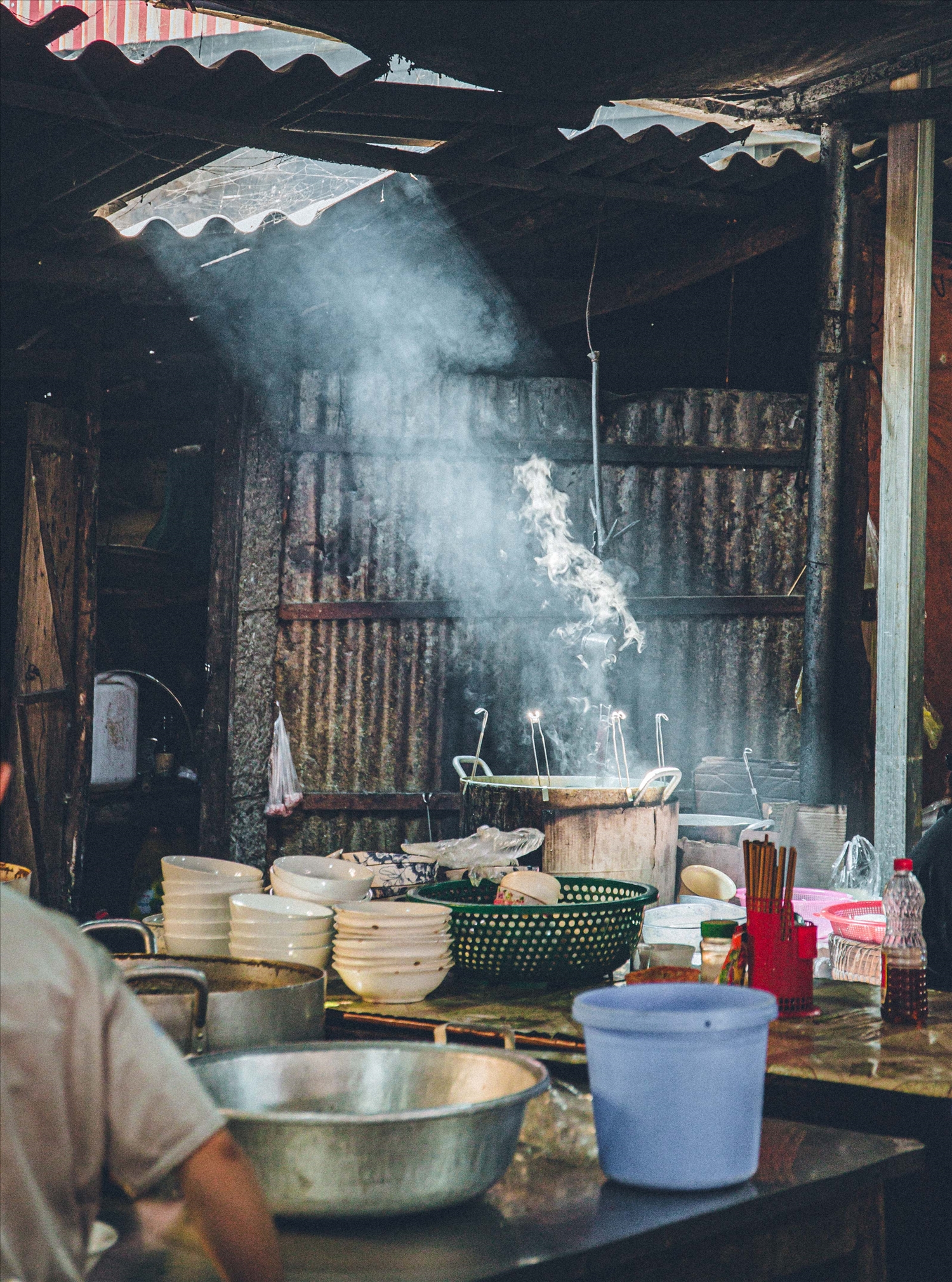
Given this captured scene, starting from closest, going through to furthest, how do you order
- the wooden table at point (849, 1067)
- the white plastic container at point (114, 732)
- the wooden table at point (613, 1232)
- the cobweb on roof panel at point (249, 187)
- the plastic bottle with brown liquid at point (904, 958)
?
the wooden table at point (613, 1232) → the wooden table at point (849, 1067) → the plastic bottle with brown liquid at point (904, 958) → the white plastic container at point (114, 732) → the cobweb on roof panel at point (249, 187)

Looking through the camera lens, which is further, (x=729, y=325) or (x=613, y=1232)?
(x=729, y=325)

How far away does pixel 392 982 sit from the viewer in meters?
3.57

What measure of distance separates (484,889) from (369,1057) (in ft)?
6.62

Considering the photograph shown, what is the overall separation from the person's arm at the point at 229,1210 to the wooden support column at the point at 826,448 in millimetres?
6179

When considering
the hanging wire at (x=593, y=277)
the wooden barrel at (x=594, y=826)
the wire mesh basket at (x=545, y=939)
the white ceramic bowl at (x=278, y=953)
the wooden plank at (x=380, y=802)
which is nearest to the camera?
the white ceramic bowl at (x=278, y=953)

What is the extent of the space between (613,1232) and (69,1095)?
0.96 metres

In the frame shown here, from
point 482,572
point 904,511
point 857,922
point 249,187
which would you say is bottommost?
point 857,922

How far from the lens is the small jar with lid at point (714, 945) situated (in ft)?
12.3

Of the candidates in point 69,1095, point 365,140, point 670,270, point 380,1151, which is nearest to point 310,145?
point 365,140

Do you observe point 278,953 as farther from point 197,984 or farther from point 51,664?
point 51,664

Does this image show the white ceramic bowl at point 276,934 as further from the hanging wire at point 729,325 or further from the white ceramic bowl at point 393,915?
the hanging wire at point 729,325

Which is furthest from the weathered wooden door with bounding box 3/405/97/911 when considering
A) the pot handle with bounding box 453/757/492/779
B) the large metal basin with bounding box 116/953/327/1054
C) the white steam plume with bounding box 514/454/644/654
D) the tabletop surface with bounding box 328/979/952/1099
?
the large metal basin with bounding box 116/953/327/1054

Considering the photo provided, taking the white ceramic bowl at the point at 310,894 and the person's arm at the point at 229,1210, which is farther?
the white ceramic bowl at the point at 310,894

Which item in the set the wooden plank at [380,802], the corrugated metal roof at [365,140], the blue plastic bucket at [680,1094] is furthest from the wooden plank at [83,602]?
the blue plastic bucket at [680,1094]
